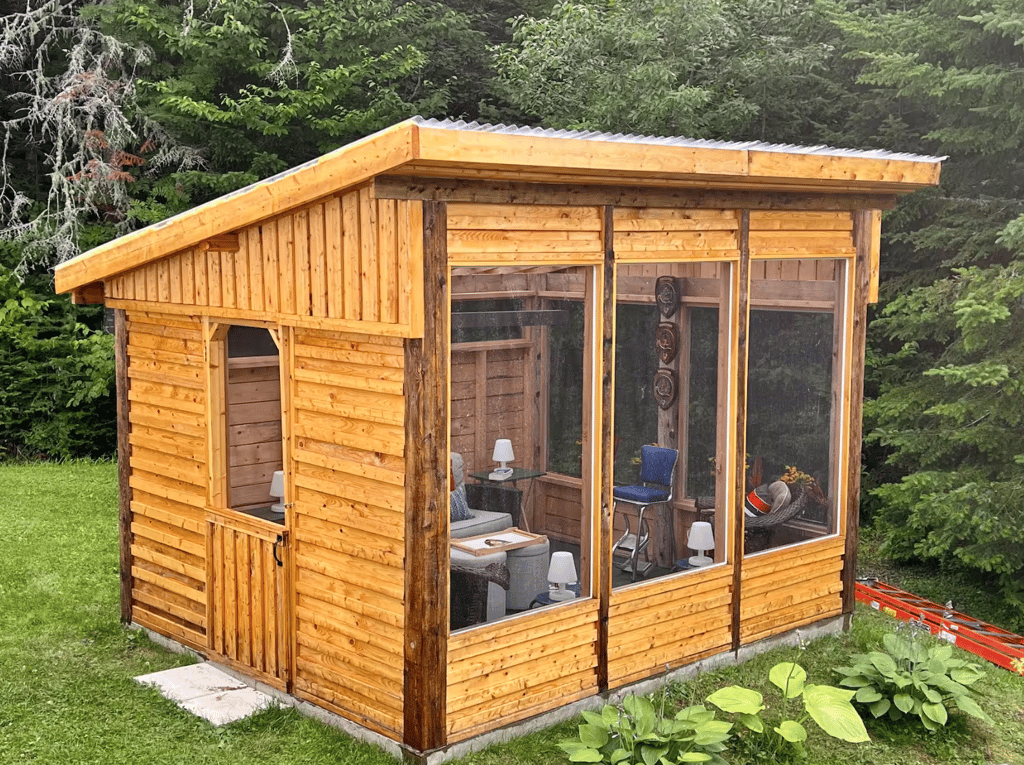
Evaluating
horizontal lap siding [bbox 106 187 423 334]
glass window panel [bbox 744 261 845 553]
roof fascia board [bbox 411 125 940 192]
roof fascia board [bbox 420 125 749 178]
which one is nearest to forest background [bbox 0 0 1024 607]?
glass window panel [bbox 744 261 845 553]

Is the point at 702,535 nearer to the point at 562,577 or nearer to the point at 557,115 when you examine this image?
the point at 562,577

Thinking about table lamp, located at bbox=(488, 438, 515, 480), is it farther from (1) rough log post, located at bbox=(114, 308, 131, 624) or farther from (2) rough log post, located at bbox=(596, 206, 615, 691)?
(1) rough log post, located at bbox=(114, 308, 131, 624)

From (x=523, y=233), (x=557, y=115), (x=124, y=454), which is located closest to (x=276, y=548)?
(x=124, y=454)

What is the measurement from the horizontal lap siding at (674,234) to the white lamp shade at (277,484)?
2.42m

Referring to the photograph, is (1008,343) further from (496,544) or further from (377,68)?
(377,68)

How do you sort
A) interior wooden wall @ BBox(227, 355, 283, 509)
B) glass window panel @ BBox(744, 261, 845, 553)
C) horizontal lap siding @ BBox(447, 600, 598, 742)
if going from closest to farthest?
1. horizontal lap siding @ BBox(447, 600, 598, 742)
2. interior wooden wall @ BBox(227, 355, 283, 509)
3. glass window panel @ BBox(744, 261, 845, 553)

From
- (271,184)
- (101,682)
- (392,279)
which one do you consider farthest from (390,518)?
(101,682)

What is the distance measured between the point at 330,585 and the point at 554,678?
136cm

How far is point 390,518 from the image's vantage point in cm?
612

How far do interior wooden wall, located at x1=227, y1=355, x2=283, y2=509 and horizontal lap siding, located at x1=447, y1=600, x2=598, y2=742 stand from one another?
1.71 meters

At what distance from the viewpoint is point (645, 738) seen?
6000mm

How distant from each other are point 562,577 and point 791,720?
150 centimetres

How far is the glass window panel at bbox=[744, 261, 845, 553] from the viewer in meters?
7.80

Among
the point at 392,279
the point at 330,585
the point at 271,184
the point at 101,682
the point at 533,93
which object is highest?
the point at 533,93
